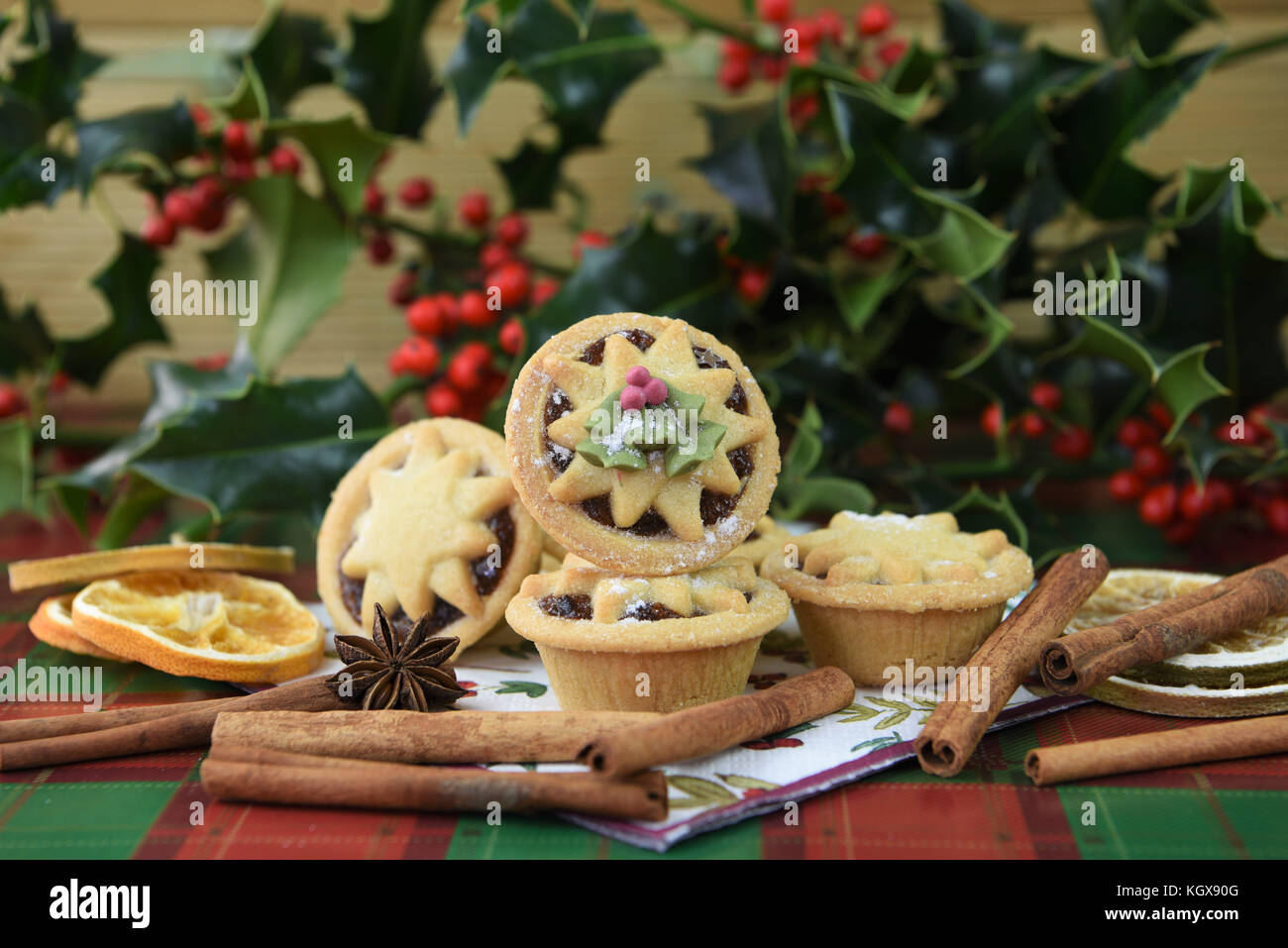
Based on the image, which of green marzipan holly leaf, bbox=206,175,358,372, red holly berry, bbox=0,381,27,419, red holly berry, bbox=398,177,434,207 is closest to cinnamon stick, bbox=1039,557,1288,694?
green marzipan holly leaf, bbox=206,175,358,372

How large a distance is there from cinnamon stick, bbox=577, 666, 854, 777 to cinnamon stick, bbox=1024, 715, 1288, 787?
0.20 meters

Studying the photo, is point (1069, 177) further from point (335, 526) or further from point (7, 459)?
point (7, 459)

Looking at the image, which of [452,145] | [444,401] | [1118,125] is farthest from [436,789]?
[452,145]

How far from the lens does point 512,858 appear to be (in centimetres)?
85

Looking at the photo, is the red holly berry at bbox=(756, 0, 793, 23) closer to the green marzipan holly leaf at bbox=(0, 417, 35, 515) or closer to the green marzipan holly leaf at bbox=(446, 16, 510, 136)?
the green marzipan holly leaf at bbox=(446, 16, 510, 136)

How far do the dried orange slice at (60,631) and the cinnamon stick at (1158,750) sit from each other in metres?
0.96

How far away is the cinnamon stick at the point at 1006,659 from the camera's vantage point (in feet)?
3.22

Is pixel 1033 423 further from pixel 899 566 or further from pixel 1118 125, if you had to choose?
pixel 899 566

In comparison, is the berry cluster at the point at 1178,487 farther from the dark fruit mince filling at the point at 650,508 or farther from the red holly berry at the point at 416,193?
the red holly berry at the point at 416,193

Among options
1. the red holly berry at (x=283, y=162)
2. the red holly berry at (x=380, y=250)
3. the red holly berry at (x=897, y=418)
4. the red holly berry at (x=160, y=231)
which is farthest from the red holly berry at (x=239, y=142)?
the red holly berry at (x=897, y=418)

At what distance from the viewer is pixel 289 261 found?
70.1 inches

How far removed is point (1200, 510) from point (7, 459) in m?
1.80

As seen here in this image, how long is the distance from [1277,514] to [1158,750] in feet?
2.89

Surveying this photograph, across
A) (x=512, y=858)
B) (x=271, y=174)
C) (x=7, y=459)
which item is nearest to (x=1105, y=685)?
(x=512, y=858)
